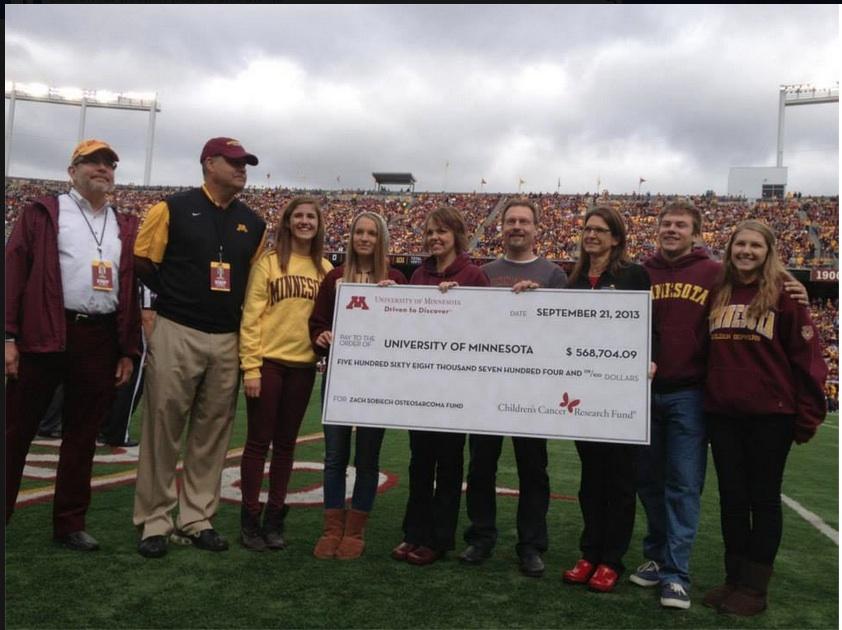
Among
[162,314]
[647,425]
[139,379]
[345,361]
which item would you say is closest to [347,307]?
[345,361]

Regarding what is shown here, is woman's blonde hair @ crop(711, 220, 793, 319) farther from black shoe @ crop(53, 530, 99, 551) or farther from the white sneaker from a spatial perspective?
black shoe @ crop(53, 530, 99, 551)

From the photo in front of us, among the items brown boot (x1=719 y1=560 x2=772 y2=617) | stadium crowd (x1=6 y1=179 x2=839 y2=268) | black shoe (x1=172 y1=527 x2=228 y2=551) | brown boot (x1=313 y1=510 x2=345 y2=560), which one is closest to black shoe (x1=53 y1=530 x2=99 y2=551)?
black shoe (x1=172 y1=527 x2=228 y2=551)

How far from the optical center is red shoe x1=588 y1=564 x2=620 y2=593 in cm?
338

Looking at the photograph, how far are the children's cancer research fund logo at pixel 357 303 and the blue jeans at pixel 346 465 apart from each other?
0.66 m

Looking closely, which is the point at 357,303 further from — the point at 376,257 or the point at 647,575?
the point at 647,575

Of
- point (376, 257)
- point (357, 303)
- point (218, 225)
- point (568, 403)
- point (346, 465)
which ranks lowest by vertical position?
point (346, 465)

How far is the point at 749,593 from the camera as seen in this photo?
10.6 feet

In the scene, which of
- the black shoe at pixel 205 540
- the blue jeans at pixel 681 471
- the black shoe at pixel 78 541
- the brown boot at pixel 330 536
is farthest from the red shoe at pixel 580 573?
the black shoe at pixel 78 541

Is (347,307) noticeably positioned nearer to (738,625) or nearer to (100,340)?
(100,340)

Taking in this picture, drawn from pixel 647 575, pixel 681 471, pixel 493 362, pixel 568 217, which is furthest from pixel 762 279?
pixel 568 217

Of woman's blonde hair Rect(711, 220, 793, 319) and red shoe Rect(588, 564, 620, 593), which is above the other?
woman's blonde hair Rect(711, 220, 793, 319)

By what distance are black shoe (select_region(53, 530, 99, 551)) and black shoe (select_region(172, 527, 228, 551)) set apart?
0.41 m

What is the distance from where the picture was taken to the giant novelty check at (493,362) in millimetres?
3436

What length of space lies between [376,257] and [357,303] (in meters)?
0.33
